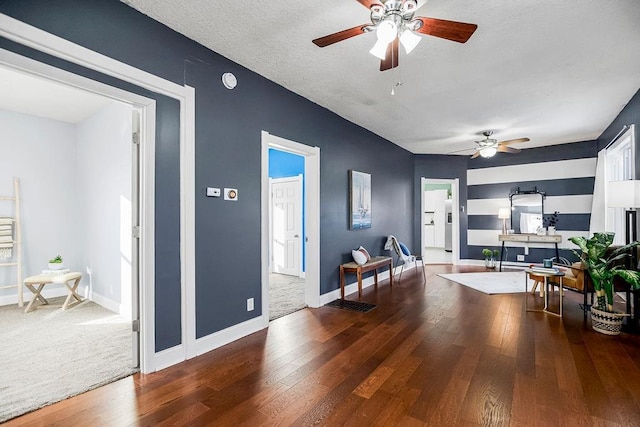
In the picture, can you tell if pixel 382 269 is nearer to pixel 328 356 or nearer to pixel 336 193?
pixel 336 193

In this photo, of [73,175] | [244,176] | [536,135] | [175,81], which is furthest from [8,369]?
[536,135]

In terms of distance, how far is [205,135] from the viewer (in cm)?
295

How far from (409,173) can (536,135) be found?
8.53 ft

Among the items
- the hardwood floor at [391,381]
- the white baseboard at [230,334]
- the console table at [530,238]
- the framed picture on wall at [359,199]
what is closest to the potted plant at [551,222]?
the console table at [530,238]

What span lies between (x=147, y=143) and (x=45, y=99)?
2972 millimetres

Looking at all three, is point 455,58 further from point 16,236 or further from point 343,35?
point 16,236

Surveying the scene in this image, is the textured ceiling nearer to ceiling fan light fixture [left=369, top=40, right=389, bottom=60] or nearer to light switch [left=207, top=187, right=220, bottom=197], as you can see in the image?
ceiling fan light fixture [left=369, top=40, right=389, bottom=60]

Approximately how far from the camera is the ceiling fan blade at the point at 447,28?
200 cm

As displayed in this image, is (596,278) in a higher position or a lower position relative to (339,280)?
higher

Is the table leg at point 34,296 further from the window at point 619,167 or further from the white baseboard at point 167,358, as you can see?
the window at point 619,167

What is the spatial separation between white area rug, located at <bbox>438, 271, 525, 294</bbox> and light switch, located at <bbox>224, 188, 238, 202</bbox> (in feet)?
13.8

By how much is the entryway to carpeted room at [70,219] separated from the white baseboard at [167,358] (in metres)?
0.22

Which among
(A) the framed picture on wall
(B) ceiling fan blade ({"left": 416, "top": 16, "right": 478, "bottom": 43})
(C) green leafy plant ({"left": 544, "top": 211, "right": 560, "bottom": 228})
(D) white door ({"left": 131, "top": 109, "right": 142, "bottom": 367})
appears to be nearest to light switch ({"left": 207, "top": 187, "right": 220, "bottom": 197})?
(D) white door ({"left": 131, "top": 109, "right": 142, "bottom": 367})

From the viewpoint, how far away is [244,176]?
10.9 feet
